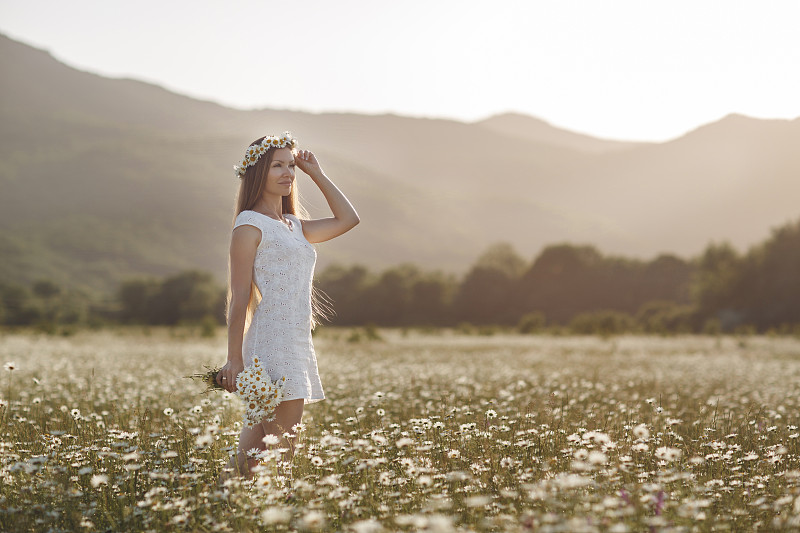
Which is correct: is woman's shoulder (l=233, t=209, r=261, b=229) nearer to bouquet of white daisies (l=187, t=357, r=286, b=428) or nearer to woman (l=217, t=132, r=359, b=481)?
woman (l=217, t=132, r=359, b=481)

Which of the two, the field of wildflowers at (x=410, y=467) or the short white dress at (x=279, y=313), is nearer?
the field of wildflowers at (x=410, y=467)

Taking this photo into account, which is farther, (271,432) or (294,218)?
(294,218)

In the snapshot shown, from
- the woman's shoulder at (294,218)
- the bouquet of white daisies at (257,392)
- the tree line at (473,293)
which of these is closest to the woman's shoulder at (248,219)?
the woman's shoulder at (294,218)

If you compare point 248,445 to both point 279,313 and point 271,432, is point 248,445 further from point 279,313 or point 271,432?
point 279,313

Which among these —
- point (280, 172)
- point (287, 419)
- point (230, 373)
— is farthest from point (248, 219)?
point (287, 419)

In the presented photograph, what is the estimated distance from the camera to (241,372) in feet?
15.4

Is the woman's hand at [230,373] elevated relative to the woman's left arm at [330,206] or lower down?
lower down

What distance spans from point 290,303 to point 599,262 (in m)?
80.2

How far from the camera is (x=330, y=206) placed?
569cm

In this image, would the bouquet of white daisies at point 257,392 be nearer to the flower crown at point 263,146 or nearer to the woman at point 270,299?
the woman at point 270,299

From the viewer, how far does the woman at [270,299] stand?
15.8ft

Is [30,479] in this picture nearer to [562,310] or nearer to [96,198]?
[562,310]

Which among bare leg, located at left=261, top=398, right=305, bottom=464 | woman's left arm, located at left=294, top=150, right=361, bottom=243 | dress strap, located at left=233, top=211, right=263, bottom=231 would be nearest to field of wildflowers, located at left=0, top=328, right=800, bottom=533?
bare leg, located at left=261, top=398, right=305, bottom=464

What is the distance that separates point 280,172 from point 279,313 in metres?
1.10
